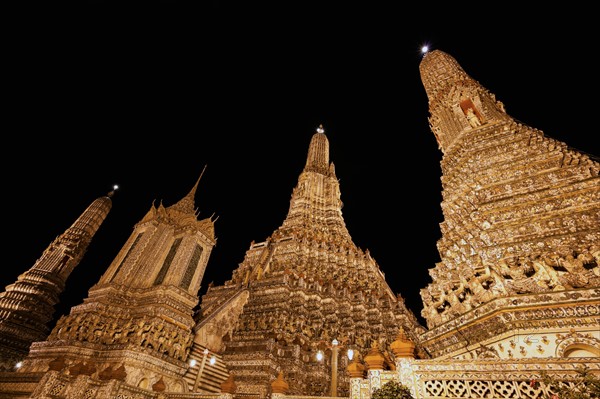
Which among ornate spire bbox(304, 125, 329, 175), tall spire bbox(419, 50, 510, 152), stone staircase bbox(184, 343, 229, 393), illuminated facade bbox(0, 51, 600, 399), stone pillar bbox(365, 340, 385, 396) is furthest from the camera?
ornate spire bbox(304, 125, 329, 175)

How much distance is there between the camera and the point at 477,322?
653 centimetres

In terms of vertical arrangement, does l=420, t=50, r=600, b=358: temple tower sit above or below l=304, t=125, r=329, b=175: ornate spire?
below

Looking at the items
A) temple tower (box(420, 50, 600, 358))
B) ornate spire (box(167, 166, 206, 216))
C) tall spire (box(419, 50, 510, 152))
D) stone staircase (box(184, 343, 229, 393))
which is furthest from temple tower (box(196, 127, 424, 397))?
tall spire (box(419, 50, 510, 152))

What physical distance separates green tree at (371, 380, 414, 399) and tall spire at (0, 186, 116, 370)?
25314 millimetres

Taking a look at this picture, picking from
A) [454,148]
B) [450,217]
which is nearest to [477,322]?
[450,217]

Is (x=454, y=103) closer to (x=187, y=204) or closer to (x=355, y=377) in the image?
(x=355, y=377)

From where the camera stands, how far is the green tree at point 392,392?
15.7ft

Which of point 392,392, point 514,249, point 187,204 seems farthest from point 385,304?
point 392,392

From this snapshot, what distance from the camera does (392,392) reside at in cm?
484

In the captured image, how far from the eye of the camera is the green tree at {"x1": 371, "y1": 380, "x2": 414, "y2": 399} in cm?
480

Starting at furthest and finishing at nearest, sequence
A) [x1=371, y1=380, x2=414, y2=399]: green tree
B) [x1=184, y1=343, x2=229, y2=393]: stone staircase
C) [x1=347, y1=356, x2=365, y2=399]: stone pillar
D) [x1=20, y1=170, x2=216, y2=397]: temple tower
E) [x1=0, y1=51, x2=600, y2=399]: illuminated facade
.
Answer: [x1=184, y1=343, x2=229, y2=393]: stone staircase → [x1=20, y1=170, x2=216, y2=397]: temple tower → [x1=0, y1=51, x2=600, y2=399]: illuminated facade → [x1=347, y1=356, x2=365, y2=399]: stone pillar → [x1=371, y1=380, x2=414, y2=399]: green tree

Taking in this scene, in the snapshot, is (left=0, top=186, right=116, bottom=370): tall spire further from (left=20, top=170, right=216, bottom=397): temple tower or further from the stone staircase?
the stone staircase

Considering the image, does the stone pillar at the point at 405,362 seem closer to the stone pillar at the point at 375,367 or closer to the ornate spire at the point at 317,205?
the stone pillar at the point at 375,367

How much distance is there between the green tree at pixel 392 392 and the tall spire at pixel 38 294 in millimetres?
25314
